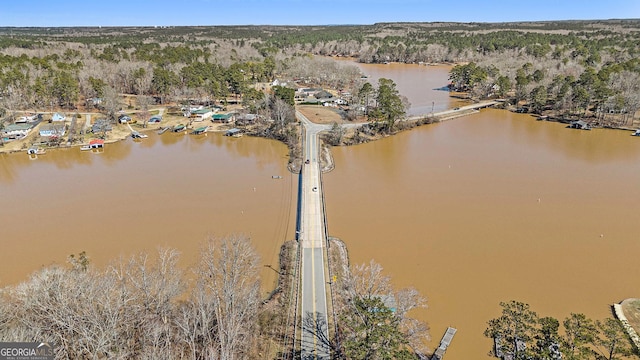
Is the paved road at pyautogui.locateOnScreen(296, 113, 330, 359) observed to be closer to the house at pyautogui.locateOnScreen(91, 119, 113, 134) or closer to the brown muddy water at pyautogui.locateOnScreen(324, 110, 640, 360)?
the brown muddy water at pyautogui.locateOnScreen(324, 110, 640, 360)

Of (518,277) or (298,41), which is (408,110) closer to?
(518,277)

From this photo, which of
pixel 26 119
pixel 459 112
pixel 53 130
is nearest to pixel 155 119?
pixel 53 130

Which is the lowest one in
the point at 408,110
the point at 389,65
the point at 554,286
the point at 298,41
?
the point at 554,286

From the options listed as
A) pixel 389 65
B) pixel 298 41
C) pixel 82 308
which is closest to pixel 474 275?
pixel 82 308

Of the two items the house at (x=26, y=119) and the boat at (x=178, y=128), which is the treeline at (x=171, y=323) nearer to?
the boat at (x=178, y=128)

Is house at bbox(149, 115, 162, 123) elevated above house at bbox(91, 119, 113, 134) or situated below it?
above

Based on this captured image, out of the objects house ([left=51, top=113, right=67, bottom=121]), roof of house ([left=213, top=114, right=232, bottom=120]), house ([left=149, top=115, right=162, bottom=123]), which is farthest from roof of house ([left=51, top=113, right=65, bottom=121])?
roof of house ([left=213, top=114, right=232, bottom=120])

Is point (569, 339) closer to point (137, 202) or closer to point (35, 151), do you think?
point (137, 202)
